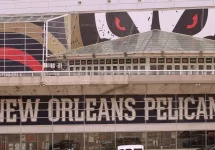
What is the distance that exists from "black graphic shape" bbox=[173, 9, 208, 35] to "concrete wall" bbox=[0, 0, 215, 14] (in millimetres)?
1198

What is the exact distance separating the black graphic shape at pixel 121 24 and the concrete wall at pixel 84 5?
1308mm

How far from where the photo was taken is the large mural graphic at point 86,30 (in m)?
42.9

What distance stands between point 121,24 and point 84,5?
15.7ft

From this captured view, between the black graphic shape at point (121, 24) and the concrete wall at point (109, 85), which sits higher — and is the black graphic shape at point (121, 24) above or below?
above

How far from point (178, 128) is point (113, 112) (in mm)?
5585

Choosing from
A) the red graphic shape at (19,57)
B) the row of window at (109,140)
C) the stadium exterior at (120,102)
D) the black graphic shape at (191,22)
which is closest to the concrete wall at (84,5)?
the black graphic shape at (191,22)

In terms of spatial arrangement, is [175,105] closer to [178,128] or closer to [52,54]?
[178,128]

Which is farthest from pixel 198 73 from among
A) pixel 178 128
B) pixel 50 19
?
pixel 50 19

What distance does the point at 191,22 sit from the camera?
42.7 meters

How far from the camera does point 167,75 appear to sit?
35906mm

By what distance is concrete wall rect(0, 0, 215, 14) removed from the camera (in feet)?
145

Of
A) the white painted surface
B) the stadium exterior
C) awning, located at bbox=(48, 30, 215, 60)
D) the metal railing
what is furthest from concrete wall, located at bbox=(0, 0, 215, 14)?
the white painted surface

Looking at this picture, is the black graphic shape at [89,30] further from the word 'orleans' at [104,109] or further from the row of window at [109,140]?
Result: the row of window at [109,140]

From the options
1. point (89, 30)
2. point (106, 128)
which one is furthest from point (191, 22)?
point (106, 128)
